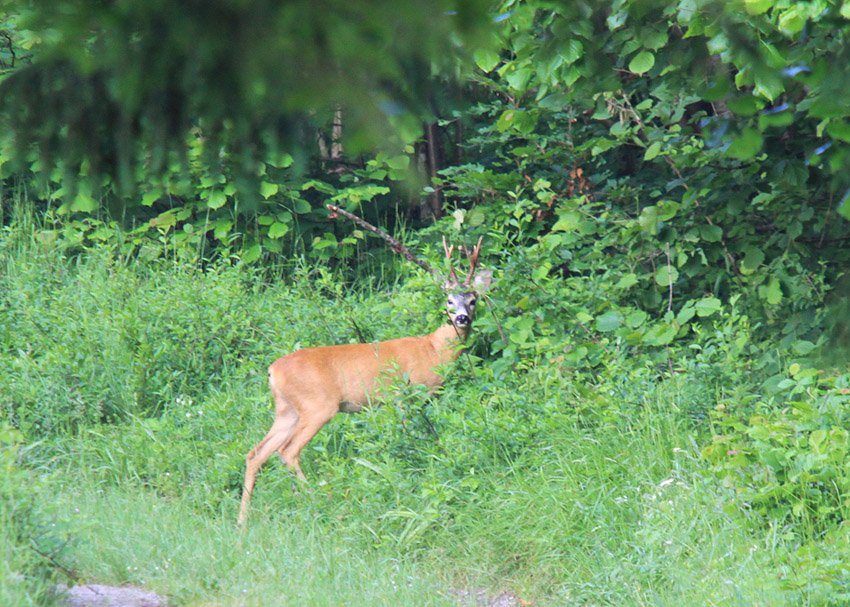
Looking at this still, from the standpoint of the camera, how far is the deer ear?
6.57 meters

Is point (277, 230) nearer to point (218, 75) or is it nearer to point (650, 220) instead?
point (650, 220)

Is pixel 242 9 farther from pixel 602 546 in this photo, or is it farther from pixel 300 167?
pixel 602 546

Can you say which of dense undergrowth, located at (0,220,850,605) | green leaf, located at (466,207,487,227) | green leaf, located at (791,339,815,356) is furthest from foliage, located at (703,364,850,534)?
green leaf, located at (466,207,487,227)


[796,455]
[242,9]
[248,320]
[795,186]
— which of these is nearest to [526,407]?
[796,455]

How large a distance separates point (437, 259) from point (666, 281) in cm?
175

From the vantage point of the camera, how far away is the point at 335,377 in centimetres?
606

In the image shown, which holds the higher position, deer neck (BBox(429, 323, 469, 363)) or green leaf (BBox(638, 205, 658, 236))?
green leaf (BBox(638, 205, 658, 236))

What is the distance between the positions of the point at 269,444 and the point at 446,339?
1.42 m

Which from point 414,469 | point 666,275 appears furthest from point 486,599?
point 666,275

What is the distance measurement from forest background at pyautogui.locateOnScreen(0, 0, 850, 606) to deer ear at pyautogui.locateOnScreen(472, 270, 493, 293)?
0.92ft

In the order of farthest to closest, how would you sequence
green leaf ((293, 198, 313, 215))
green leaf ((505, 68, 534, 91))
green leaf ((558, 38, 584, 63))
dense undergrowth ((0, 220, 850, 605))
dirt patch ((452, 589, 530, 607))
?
green leaf ((293, 198, 313, 215)) → green leaf ((505, 68, 534, 91)) → dirt patch ((452, 589, 530, 607)) → dense undergrowth ((0, 220, 850, 605)) → green leaf ((558, 38, 584, 63))

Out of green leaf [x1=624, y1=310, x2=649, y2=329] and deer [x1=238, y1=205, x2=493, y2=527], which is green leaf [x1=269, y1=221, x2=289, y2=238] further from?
green leaf [x1=624, y1=310, x2=649, y2=329]

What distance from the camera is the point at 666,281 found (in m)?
6.14

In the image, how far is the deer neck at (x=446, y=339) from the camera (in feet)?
20.9
